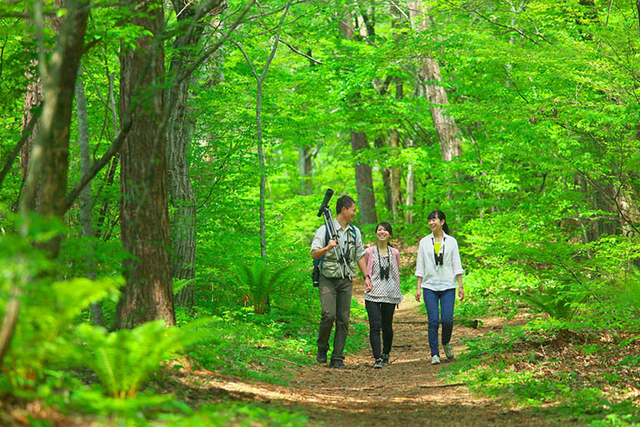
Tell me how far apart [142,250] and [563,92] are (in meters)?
6.75

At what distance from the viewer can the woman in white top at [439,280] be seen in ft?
25.6

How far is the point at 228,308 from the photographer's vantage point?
385 inches

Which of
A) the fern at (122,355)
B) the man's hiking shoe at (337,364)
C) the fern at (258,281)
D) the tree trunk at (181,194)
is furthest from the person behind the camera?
the fern at (258,281)

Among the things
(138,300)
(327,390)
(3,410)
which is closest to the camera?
(3,410)

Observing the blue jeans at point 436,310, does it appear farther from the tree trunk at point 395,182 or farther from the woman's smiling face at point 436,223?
the tree trunk at point 395,182

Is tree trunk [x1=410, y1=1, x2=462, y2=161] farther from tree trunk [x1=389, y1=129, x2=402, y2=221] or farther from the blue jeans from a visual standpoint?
the blue jeans

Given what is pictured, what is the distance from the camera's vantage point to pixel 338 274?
7.66 meters

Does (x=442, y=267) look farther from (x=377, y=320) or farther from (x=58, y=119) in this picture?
(x=58, y=119)

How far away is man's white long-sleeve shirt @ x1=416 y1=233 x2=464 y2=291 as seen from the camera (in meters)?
7.84

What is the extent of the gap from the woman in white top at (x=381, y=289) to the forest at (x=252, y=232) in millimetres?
505

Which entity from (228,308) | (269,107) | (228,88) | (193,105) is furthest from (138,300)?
(269,107)

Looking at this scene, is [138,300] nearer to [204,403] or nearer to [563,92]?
[204,403]

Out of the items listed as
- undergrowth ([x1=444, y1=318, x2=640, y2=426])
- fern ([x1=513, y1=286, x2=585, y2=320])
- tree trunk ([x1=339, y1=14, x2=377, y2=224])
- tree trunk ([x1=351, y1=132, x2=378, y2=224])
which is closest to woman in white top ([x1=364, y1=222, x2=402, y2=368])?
undergrowth ([x1=444, y1=318, x2=640, y2=426])

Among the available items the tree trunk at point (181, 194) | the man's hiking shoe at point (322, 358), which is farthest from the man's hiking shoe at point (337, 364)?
the tree trunk at point (181, 194)
